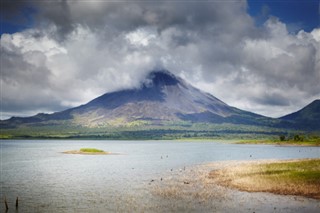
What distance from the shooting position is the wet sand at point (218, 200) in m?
44.3

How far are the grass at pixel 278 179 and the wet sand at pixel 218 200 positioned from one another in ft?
8.03

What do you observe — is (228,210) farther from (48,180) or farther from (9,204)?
(48,180)

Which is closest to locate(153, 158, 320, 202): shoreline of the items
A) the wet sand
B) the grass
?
the wet sand

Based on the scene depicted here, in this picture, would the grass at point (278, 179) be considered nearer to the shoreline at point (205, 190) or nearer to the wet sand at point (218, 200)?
the shoreline at point (205, 190)

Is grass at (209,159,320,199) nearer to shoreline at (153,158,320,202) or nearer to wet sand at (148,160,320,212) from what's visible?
shoreline at (153,158,320,202)

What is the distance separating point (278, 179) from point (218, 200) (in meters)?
16.5

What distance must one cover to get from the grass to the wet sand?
2.45 meters

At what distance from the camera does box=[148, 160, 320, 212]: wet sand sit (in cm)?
4434

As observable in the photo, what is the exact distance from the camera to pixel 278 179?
5994 cm

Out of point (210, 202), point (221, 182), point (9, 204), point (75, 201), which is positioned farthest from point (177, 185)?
point (9, 204)

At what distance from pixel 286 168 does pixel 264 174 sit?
742cm

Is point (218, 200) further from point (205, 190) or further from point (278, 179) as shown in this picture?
point (278, 179)

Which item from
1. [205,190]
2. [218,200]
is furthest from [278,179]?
[218,200]

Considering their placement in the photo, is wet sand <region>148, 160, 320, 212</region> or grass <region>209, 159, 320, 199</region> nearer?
wet sand <region>148, 160, 320, 212</region>
